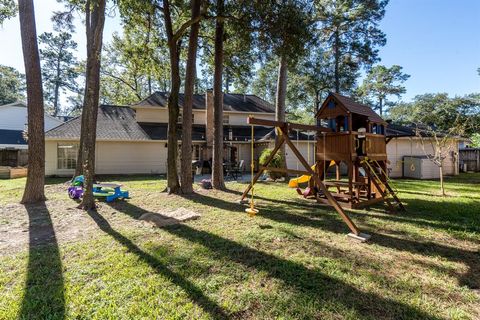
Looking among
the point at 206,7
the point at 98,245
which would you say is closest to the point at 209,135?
the point at 206,7

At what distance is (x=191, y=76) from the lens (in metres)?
9.80

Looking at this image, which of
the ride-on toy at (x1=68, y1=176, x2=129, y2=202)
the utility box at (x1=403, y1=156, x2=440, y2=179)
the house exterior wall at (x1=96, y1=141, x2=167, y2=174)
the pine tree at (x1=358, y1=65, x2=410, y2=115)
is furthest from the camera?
the pine tree at (x1=358, y1=65, x2=410, y2=115)

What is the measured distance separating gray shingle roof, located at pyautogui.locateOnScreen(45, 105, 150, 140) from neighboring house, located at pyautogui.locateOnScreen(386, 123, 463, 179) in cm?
1660

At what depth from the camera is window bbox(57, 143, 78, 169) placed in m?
15.8

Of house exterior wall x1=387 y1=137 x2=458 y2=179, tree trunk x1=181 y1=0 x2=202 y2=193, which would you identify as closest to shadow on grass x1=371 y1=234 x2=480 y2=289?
tree trunk x1=181 y1=0 x2=202 y2=193

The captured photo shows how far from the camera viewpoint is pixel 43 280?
3.12 m

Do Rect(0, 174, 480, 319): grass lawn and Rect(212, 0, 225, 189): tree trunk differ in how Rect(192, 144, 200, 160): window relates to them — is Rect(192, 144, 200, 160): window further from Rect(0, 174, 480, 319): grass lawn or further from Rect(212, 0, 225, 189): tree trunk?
Rect(0, 174, 480, 319): grass lawn

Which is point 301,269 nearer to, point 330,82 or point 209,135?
point 209,135

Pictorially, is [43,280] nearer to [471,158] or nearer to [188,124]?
[188,124]

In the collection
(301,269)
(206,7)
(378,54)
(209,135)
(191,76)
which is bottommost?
(301,269)

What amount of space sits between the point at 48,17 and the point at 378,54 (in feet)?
75.6

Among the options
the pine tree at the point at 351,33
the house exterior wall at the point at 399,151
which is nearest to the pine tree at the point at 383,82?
the pine tree at the point at 351,33

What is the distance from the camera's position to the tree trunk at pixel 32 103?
753 cm

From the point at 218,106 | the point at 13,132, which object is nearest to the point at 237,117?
the point at 218,106
